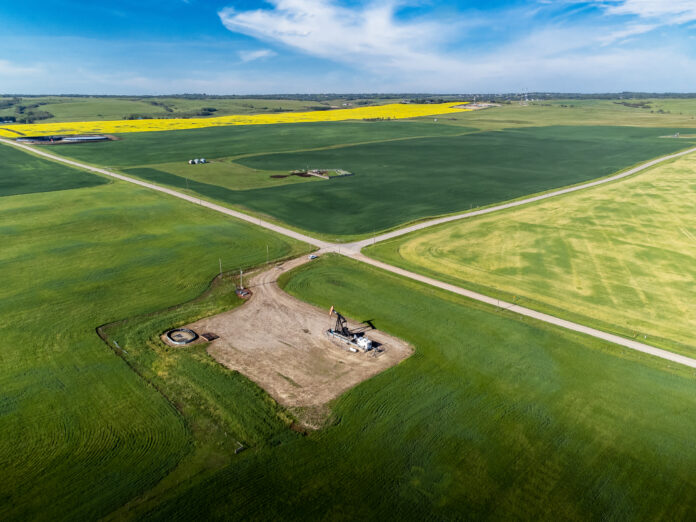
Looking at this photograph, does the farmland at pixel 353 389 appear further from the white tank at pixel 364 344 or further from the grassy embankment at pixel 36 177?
the grassy embankment at pixel 36 177

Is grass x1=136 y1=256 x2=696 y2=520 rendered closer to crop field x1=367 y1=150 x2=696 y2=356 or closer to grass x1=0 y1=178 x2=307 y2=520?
grass x1=0 y1=178 x2=307 y2=520

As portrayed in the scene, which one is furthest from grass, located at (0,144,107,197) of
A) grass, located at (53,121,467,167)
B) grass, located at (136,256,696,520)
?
grass, located at (136,256,696,520)

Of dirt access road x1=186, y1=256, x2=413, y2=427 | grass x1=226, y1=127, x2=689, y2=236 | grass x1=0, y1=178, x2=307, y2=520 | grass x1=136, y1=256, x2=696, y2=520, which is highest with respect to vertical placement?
grass x1=226, y1=127, x2=689, y2=236

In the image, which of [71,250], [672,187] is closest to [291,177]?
[71,250]

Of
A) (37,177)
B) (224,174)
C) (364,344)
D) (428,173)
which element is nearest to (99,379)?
(364,344)

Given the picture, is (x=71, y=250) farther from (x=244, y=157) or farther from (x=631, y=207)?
(x=631, y=207)

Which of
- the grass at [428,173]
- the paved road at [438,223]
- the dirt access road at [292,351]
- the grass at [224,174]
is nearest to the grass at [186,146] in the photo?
the grass at [224,174]
